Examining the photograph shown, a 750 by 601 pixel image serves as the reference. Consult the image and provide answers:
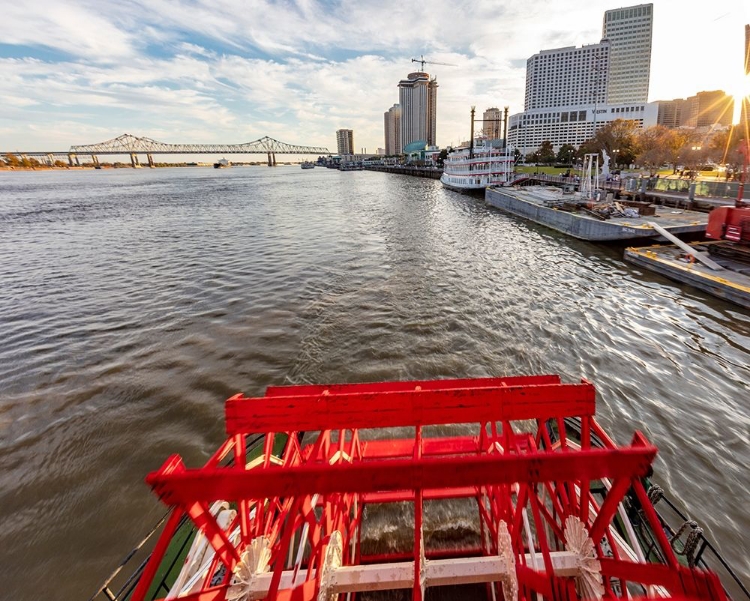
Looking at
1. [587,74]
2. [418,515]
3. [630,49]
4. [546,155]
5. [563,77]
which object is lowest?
[418,515]

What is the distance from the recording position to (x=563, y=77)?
6624 inches

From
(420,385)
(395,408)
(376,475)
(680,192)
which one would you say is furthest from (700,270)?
(680,192)

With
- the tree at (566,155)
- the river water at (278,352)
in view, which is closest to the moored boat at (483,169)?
the river water at (278,352)

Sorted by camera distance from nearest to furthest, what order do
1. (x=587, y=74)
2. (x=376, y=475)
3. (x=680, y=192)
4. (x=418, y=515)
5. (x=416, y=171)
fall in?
1. (x=376, y=475)
2. (x=418, y=515)
3. (x=680, y=192)
4. (x=416, y=171)
5. (x=587, y=74)

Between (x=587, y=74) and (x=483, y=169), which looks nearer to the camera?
(x=483, y=169)

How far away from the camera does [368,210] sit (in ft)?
135

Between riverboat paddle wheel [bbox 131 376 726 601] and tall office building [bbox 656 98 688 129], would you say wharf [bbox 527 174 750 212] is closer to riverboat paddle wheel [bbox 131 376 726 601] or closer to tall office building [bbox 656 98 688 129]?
riverboat paddle wheel [bbox 131 376 726 601]

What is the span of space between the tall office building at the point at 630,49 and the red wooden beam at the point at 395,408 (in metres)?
215

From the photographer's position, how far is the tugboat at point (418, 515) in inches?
150

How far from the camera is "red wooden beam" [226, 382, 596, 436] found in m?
5.06

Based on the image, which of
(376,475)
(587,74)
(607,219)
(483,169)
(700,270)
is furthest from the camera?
(587,74)

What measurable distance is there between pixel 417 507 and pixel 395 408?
4.21 ft

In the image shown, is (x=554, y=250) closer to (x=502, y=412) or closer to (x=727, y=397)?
(x=727, y=397)

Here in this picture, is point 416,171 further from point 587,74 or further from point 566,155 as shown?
point 587,74
